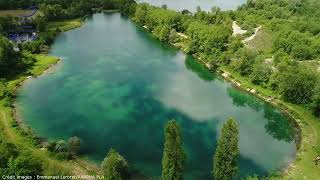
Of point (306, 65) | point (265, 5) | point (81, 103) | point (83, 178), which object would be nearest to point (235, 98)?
point (306, 65)

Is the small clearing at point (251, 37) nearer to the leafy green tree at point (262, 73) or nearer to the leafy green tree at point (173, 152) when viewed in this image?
the leafy green tree at point (262, 73)

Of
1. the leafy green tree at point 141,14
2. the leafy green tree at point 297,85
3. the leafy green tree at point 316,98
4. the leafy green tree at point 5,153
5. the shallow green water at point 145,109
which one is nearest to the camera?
the leafy green tree at point 5,153

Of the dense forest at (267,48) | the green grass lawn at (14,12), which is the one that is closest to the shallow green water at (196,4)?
the dense forest at (267,48)

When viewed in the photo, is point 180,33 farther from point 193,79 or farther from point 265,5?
point 265,5

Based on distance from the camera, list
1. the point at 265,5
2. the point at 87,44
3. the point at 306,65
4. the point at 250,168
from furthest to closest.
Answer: the point at 265,5
the point at 87,44
the point at 306,65
the point at 250,168

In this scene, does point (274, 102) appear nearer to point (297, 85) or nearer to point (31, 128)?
point (297, 85)

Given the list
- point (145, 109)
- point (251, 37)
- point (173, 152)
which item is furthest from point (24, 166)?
point (251, 37)
